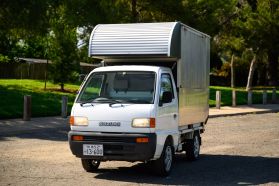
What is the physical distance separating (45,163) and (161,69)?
10.7ft

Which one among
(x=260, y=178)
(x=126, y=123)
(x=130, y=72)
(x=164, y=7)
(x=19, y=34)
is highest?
(x=164, y=7)

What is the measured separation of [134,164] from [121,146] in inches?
87.9

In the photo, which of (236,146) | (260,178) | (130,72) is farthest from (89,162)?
(236,146)

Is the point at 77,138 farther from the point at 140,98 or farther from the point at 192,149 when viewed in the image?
the point at 192,149

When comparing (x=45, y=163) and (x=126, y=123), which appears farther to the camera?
(x=45, y=163)

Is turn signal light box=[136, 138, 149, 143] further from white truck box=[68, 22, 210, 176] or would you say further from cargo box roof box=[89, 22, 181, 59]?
cargo box roof box=[89, 22, 181, 59]

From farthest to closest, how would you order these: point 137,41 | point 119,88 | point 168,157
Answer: point 137,41 < point 119,88 < point 168,157

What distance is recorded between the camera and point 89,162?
10391 mm

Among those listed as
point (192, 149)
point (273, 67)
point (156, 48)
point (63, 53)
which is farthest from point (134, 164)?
point (273, 67)

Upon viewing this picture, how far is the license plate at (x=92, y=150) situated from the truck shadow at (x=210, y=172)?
0.56 meters

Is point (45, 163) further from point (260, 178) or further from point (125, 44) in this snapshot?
point (260, 178)

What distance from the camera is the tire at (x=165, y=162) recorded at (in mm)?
9906

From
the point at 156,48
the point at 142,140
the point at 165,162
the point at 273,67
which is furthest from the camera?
the point at 273,67

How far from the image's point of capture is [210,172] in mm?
10742
